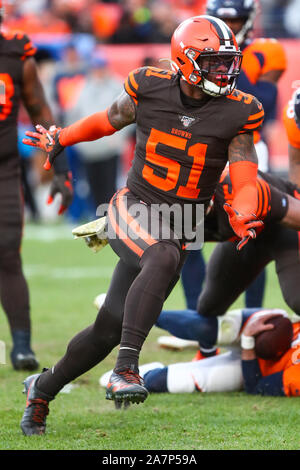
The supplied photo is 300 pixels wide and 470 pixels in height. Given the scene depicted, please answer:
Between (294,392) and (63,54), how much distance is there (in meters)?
8.76

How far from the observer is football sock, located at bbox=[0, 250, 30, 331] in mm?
5461

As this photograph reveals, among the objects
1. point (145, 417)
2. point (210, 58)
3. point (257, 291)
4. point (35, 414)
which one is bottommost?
point (257, 291)

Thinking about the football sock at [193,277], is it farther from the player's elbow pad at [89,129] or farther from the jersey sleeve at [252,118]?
the jersey sleeve at [252,118]

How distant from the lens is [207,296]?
4973 mm

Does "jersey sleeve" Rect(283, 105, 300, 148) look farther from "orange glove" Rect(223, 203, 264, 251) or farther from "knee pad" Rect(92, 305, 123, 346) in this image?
"knee pad" Rect(92, 305, 123, 346)

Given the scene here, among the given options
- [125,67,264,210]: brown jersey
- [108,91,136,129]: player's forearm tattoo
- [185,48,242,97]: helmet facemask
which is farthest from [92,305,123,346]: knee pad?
[185,48,242,97]: helmet facemask

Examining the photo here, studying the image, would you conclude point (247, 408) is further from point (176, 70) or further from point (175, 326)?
point (176, 70)

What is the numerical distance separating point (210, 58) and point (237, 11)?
173cm

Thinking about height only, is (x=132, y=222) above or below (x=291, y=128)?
below

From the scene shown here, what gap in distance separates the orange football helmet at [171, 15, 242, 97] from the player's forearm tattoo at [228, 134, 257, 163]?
0.20 meters

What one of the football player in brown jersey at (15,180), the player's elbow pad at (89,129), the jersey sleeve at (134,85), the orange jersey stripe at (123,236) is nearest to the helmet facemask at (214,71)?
the jersey sleeve at (134,85)

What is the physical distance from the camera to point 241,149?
3.95m

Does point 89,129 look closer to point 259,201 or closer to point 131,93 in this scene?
point 131,93

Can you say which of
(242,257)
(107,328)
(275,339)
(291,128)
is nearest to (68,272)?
(242,257)
